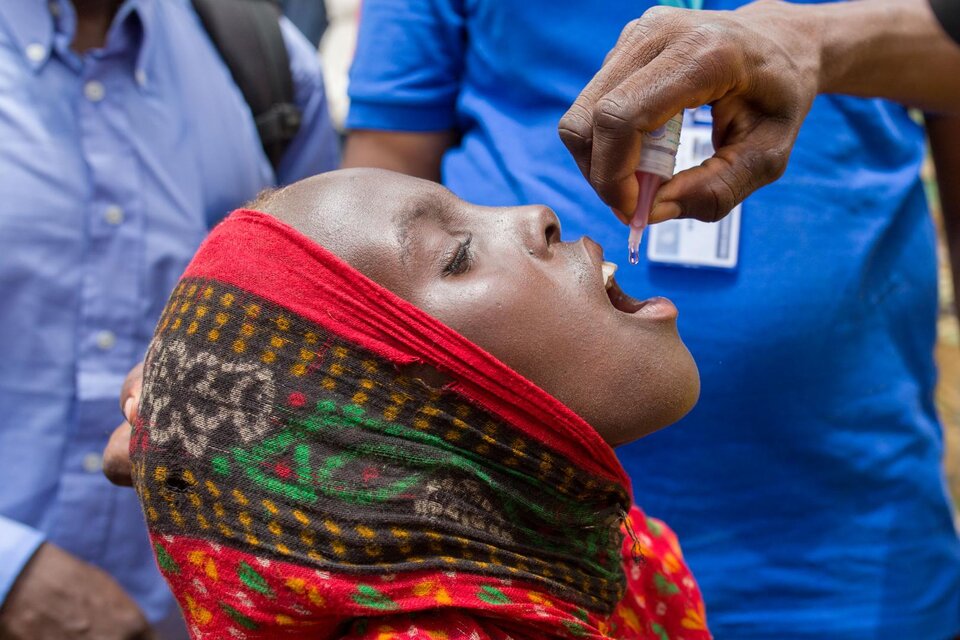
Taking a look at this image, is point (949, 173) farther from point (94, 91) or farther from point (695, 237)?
point (94, 91)

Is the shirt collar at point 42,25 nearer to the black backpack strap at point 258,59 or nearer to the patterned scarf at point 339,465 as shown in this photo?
the black backpack strap at point 258,59

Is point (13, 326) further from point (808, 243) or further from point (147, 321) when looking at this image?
point (808, 243)

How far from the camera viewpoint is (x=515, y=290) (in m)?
1.32

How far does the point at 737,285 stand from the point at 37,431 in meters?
1.48

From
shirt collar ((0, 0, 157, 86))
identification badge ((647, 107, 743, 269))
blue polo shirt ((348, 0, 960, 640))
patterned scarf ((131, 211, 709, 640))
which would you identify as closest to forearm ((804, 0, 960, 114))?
blue polo shirt ((348, 0, 960, 640))

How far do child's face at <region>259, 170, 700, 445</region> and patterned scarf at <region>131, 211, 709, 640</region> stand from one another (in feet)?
0.15

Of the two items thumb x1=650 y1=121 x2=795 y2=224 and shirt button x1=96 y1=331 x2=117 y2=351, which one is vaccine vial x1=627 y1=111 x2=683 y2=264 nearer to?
thumb x1=650 y1=121 x2=795 y2=224

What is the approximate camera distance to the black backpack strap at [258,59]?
8.44 feet

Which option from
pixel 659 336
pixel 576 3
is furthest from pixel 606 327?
pixel 576 3

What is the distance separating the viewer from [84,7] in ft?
7.68

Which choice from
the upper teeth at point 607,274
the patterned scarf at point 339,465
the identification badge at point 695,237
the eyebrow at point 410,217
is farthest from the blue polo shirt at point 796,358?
the patterned scarf at point 339,465

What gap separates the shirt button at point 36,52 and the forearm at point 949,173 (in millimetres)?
1879

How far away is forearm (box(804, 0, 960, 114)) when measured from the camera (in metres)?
1.46

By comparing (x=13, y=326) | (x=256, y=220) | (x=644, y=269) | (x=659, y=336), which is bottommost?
(x=13, y=326)
